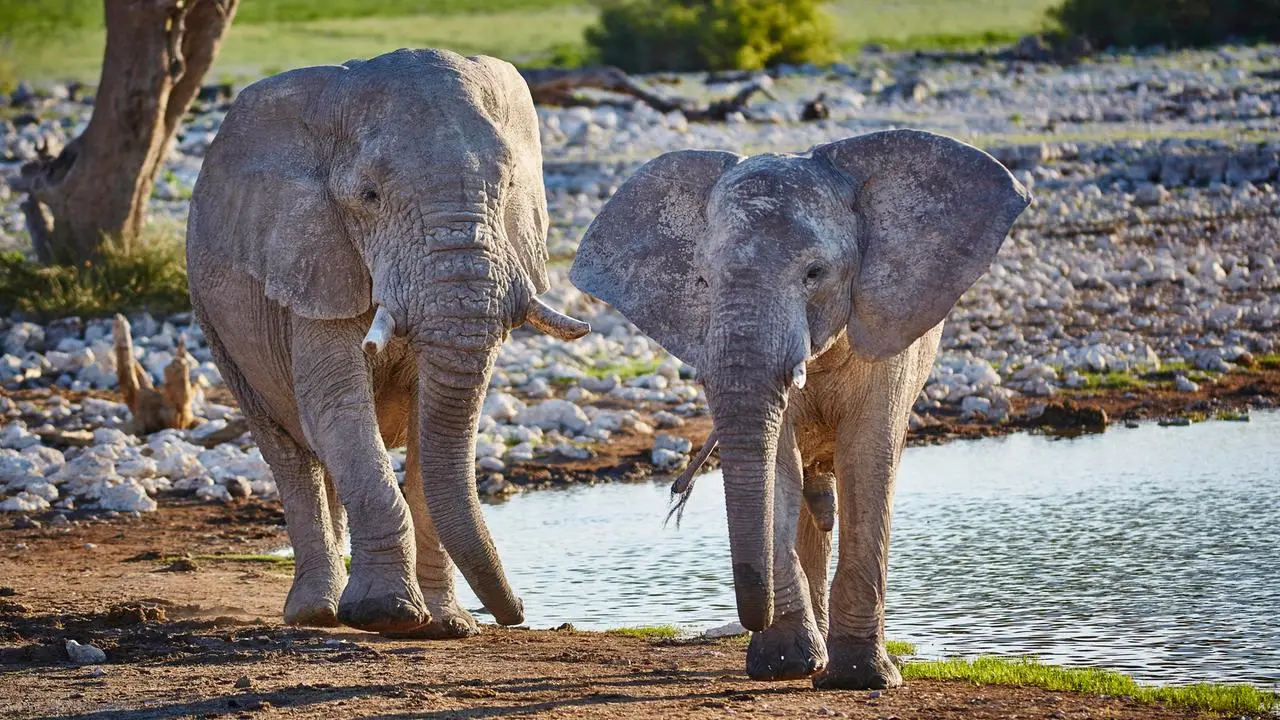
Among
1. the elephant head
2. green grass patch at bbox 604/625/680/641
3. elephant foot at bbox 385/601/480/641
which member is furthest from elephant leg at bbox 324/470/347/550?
the elephant head

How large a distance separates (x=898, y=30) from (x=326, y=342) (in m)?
46.7

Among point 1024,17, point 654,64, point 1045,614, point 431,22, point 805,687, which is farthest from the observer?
point 1024,17

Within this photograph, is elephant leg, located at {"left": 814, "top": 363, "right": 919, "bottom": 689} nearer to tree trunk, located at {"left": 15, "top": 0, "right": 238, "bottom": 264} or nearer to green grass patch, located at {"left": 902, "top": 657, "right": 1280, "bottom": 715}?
green grass patch, located at {"left": 902, "top": 657, "right": 1280, "bottom": 715}

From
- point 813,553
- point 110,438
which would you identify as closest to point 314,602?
point 813,553

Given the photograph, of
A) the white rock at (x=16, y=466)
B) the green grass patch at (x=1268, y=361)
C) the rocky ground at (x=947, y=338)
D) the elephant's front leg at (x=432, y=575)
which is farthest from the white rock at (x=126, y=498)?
the green grass patch at (x=1268, y=361)

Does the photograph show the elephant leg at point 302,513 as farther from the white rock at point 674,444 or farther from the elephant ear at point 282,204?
the white rock at point 674,444

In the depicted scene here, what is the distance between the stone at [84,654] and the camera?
6.92m

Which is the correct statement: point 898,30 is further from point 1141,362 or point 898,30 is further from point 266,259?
point 266,259

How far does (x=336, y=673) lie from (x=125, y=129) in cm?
989

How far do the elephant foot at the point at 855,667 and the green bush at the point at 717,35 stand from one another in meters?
32.8

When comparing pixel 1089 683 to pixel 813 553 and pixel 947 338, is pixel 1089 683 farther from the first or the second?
pixel 947 338

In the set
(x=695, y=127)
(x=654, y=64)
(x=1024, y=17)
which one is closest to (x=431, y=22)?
(x=654, y=64)

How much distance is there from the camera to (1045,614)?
8039mm

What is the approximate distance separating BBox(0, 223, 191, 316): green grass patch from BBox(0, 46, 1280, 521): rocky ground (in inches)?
9.0
